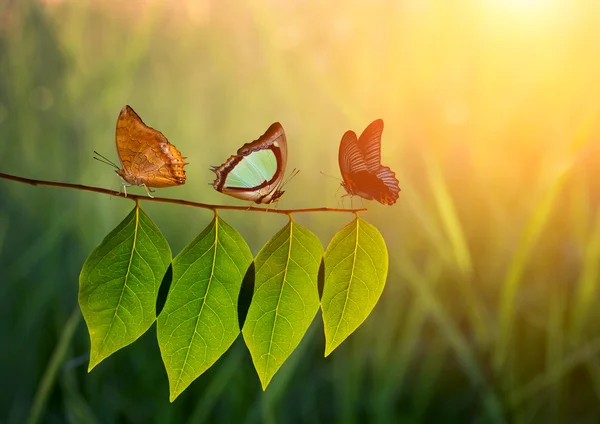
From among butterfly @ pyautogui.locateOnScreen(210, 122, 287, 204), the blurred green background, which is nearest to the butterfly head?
butterfly @ pyautogui.locateOnScreen(210, 122, 287, 204)

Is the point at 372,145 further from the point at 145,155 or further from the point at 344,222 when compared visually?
the point at 344,222

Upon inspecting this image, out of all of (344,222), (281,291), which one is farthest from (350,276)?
(344,222)

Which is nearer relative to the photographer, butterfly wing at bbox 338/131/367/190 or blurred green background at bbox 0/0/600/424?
butterfly wing at bbox 338/131/367/190

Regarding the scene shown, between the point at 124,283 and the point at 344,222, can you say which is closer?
the point at 124,283

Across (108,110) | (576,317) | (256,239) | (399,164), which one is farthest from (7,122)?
(576,317)

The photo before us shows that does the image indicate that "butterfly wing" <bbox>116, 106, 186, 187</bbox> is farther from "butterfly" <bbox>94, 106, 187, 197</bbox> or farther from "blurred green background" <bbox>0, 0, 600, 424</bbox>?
"blurred green background" <bbox>0, 0, 600, 424</bbox>

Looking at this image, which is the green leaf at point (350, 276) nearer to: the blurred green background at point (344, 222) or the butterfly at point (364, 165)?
the butterfly at point (364, 165)
